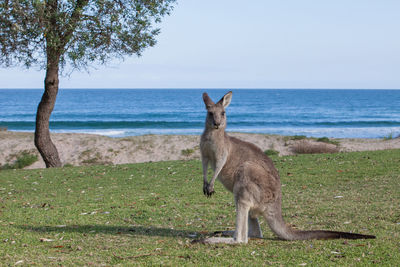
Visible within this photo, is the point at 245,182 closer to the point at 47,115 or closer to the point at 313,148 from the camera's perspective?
the point at 47,115

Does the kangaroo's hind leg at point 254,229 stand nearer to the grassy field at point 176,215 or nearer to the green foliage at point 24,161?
the grassy field at point 176,215

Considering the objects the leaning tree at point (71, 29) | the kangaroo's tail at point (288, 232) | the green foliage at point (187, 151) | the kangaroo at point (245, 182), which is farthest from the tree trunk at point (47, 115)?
the kangaroo's tail at point (288, 232)

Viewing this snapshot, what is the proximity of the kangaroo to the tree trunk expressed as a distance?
9605mm

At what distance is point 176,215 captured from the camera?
23.9 ft

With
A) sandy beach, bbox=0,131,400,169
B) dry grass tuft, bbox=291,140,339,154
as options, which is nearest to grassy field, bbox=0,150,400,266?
dry grass tuft, bbox=291,140,339,154

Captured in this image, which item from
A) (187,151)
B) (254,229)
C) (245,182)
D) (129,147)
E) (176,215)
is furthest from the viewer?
(129,147)

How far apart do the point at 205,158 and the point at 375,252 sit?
2.25 metres

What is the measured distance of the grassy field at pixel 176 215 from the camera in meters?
4.85

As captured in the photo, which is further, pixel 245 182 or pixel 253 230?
pixel 253 230

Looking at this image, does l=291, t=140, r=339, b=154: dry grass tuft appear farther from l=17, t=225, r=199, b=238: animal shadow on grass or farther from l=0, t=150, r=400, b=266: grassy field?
l=17, t=225, r=199, b=238: animal shadow on grass

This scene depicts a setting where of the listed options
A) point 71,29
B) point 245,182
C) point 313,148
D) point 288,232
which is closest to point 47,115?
point 71,29

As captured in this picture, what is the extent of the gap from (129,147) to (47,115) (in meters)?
6.26

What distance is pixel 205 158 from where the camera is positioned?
5.77 metres

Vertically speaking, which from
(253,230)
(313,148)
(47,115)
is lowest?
(313,148)
